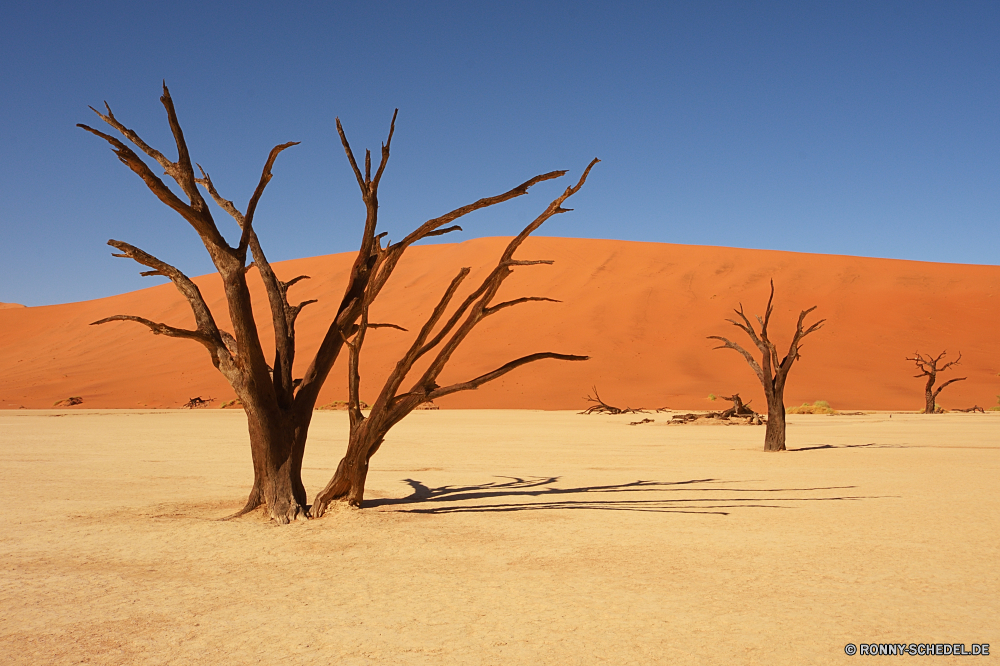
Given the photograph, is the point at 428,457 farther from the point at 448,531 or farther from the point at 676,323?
the point at 676,323

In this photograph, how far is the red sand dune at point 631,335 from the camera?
1437 inches

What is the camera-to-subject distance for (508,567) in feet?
16.6

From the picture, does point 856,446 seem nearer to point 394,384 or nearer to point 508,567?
point 394,384

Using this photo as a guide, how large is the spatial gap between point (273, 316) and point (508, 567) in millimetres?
3283

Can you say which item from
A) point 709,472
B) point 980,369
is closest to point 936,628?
point 709,472

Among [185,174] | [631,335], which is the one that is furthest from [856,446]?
[631,335]

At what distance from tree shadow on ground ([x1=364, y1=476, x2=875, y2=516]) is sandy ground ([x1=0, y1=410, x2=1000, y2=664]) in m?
0.06

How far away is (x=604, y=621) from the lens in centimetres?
384

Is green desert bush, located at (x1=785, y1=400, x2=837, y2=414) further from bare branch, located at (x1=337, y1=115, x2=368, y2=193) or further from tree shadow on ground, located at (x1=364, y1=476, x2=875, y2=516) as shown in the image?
bare branch, located at (x1=337, y1=115, x2=368, y2=193)

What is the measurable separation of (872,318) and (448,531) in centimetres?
4526

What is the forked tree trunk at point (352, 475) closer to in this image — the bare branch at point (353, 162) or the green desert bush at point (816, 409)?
the bare branch at point (353, 162)

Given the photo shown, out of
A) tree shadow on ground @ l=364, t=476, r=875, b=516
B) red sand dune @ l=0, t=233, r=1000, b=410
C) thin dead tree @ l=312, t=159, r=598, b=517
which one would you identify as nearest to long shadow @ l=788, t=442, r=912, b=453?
tree shadow on ground @ l=364, t=476, r=875, b=516

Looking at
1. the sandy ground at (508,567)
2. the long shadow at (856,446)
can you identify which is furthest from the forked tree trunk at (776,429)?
the sandy ground at (508,567)

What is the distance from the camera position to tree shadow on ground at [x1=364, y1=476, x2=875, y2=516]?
293 inches
